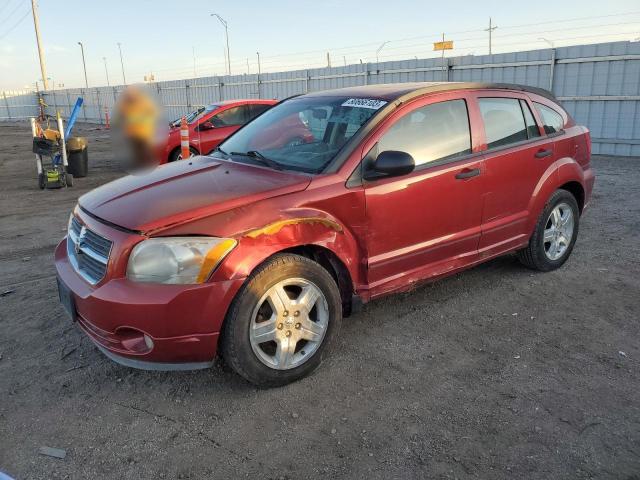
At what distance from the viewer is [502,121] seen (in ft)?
14.0

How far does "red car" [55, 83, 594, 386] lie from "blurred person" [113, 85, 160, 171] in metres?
3.55

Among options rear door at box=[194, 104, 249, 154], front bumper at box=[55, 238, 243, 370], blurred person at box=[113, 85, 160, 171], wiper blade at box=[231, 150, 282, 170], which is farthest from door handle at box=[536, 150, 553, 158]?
rear door at box=[194, 104, 249, 154]

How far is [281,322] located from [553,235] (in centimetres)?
300

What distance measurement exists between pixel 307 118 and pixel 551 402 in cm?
252

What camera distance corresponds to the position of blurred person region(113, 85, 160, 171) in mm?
7398

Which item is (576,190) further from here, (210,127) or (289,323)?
(210,127)

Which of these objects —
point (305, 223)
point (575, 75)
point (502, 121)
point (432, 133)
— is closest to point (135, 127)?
point (432, 133)

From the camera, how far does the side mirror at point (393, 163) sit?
3.25m

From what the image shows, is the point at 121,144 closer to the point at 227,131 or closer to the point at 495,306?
the point at 227,131

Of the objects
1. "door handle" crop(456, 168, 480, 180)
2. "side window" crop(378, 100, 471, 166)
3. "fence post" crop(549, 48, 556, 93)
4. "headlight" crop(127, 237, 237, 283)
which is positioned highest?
"fence post" crop(549, 48, 556, 93)

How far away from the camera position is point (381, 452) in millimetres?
2508

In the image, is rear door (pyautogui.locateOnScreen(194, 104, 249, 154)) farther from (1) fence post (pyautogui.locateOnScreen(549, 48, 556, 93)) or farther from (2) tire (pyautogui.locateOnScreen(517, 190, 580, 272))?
(1) fence post (pyautogui.locateOnScreen(549, 48, 556, 93))

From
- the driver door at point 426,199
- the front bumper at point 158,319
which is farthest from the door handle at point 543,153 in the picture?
the front bumper at point 158,319

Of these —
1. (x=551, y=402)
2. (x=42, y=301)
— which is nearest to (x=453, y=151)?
(x=551, y=402)
